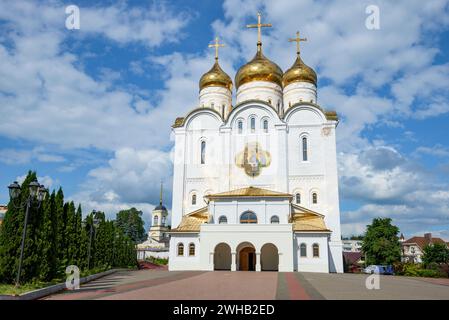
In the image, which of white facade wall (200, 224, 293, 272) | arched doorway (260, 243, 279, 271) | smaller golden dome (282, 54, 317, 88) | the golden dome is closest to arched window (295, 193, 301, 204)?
arched doorway (260, 243, 279, 271)

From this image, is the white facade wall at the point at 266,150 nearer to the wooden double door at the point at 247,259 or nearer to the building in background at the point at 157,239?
the wooden double door at the point at 247,259

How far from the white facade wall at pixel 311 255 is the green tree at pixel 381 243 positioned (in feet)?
42.0

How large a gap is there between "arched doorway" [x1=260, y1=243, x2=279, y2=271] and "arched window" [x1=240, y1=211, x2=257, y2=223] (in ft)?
8.98

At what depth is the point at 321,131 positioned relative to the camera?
3375cm

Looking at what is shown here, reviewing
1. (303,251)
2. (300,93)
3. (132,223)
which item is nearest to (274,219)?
(303,251)

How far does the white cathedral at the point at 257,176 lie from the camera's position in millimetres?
26248

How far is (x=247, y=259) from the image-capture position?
2841 centimetres

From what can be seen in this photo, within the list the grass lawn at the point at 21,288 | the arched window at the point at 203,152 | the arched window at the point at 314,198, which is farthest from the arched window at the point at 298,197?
the grass lawn at the point at 21,288

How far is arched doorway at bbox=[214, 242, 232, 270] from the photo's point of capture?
2867 centimetres

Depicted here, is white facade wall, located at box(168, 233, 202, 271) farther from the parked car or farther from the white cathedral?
the parked car

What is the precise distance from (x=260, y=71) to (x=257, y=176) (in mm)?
10784
